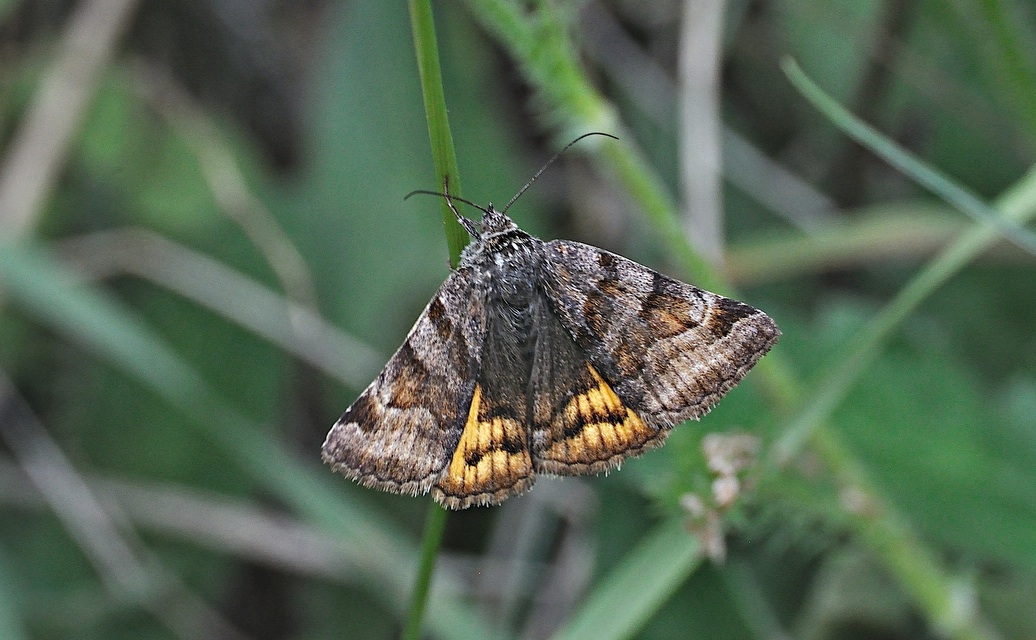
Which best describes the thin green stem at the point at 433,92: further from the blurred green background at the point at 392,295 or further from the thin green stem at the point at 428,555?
the blurred green background at the point at 392,295

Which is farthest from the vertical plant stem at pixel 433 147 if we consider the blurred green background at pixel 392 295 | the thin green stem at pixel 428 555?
the blurred green background at pixel 392 295

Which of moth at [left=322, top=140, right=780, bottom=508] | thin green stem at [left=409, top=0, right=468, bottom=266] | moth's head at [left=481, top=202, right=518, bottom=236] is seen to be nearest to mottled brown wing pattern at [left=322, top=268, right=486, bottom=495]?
moth at [left=322, top=140, right=780, bottom=508]

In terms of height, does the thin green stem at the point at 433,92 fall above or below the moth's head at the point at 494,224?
below

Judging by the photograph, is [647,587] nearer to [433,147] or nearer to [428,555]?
[428,555]

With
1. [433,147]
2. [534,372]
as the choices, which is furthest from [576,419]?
[433,147]

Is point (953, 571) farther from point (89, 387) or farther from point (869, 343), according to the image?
point (89, 387)
